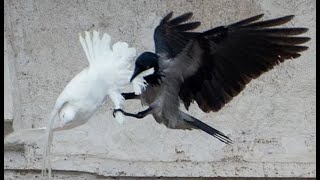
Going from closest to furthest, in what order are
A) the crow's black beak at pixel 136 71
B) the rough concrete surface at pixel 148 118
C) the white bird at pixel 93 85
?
the white bird at pixel 93 85 → the crow's black beak at pixel 136 71 → the rough concrete surface at pixel 148 118

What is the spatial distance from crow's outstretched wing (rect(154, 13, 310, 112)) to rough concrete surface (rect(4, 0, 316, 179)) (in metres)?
0.56

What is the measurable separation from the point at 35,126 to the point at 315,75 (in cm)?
87

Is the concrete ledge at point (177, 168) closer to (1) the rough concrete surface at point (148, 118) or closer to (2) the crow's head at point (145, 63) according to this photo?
(1) the rough concrete surface at point (148, 118)

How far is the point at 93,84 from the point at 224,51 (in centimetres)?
42

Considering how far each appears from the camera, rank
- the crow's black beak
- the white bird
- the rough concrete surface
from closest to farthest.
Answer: the white bird < the crow's black beak < the rough concrete surface

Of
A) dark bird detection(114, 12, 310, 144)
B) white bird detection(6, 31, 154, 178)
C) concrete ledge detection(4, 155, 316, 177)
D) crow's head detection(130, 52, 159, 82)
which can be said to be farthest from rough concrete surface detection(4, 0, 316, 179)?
white bird detection(6, 31, 154, 178)

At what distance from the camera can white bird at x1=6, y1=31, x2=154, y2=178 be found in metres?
2.17

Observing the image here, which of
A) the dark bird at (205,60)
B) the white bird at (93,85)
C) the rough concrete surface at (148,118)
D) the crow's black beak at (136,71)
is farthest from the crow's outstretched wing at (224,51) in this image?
the rough concrete surface at (148,118)

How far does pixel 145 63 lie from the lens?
7.91ft

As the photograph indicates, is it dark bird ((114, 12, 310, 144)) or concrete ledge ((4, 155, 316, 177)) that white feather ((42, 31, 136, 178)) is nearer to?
dark bird ((114, 12, 310, 144))

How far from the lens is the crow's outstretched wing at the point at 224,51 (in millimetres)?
2395

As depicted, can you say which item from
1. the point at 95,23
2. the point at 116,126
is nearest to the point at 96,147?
the point at 116,126

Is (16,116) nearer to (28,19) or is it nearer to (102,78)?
(28,19)

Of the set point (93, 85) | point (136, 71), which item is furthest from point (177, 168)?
point (93, 85)
